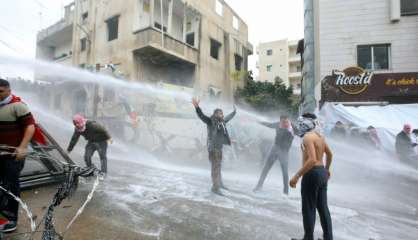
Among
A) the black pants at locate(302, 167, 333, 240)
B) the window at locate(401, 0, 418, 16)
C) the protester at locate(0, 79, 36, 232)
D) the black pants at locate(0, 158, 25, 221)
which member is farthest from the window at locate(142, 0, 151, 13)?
the black pants at locate(302, 167, 333, 240)

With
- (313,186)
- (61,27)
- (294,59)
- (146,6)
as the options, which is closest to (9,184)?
(313,186)

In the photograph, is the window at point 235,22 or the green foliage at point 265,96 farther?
the window at point 235,22

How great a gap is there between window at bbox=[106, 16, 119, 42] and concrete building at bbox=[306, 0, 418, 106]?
1046 centimetres

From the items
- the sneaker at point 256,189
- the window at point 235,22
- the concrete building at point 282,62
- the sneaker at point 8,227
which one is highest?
the concrete building at point 282,62

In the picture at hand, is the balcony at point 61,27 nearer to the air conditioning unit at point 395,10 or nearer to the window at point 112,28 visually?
the window at point 112,28

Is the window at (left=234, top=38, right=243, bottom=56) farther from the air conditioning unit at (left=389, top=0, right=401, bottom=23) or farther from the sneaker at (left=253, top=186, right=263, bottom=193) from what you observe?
the sneaker at (left=253, top=186, right=263, bottom=193)

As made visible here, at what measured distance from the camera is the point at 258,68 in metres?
49.8

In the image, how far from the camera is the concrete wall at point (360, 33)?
40.5 ft

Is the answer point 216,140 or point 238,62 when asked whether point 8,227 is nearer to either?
point 216,140

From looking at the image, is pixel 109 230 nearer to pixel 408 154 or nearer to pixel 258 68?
pixel 408 154

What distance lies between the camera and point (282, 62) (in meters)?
46.7

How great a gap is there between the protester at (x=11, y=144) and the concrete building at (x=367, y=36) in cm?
1187

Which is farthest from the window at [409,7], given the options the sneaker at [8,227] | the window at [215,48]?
the sneaker at [8,227]

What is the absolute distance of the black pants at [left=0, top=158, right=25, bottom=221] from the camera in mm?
3047
